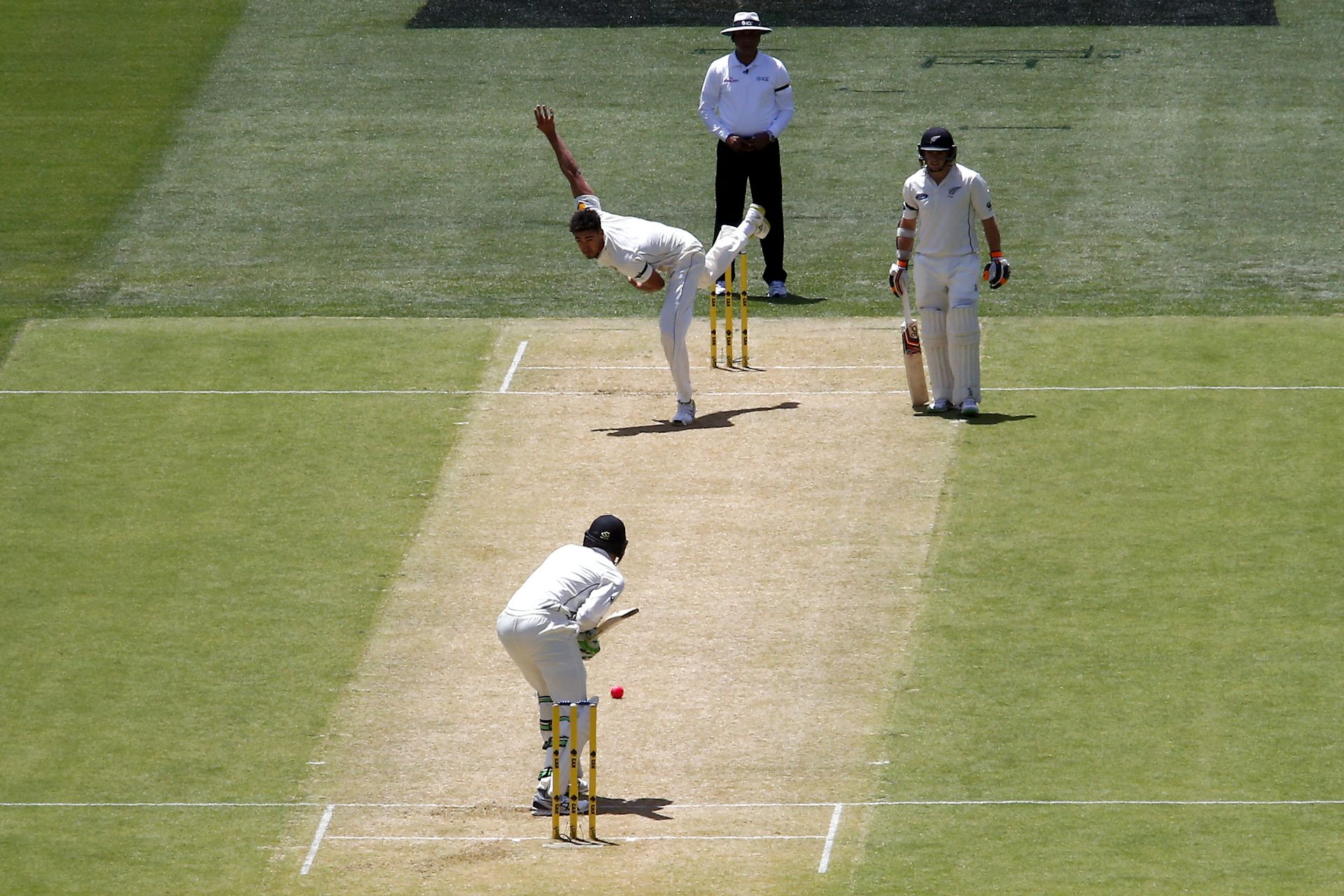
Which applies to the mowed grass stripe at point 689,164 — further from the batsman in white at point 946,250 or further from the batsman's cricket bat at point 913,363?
the batsman in white at point 946,250

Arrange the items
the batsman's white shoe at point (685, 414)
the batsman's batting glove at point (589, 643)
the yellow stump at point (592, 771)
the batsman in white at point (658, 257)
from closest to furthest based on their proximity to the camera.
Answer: the yellow stump at point (592, 771) → the batsman's batting glove at point (589, 643) → the batsman in white at point (658, 257) → the batsman's white shoe at point (685, 414)

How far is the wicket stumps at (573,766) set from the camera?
38.3ft

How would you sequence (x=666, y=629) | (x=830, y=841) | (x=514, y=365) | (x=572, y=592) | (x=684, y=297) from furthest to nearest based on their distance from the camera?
1. (x=514, y=365)
2. (x=684, y=297)
3. (x=666, y=629)
4. (x=830, y=841)
5. (x=572, y=592)

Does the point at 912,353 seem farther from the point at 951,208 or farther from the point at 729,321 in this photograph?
the point at 729,321

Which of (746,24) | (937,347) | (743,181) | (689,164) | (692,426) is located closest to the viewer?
(937,347)

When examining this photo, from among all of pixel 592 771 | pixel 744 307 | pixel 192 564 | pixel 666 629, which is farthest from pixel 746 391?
pixel 592 771

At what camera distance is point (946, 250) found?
1744 centimetres

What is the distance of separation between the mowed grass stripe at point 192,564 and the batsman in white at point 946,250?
4.03m

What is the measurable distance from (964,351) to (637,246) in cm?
279

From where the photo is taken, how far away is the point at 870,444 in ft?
57.6

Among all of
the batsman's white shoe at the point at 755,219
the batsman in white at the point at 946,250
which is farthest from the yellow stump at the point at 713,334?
the batsman in white at the point at 946,250

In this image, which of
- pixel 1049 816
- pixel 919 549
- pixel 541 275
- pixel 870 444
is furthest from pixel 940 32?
pixel 1049 816

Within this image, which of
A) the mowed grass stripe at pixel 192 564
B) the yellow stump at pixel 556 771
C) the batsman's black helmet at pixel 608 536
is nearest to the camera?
the yellow stump at pixel 556 771

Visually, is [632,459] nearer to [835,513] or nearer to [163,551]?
[835,513]
